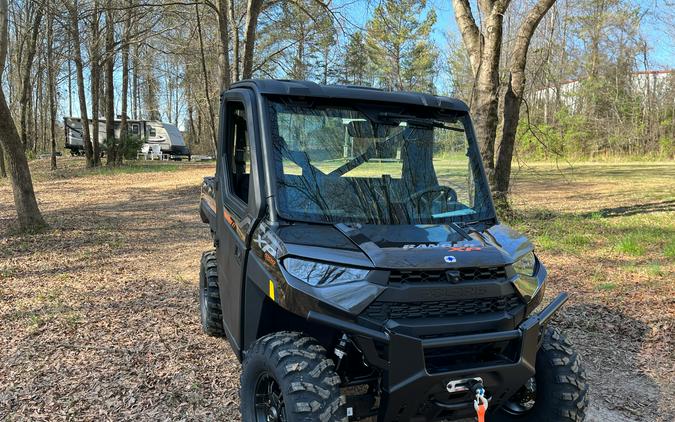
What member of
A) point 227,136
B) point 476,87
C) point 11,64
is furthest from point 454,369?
point 11,64

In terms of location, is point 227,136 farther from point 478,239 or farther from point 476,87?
point 476,87

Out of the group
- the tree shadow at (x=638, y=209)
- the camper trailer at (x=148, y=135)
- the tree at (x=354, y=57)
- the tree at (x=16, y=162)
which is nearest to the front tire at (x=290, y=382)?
the tree at (x=354, y=57)

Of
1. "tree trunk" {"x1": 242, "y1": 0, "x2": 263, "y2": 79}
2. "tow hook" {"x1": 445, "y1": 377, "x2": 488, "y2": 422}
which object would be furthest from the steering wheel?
"tree trunk" {"x1": 242, "y1": 0, "x2": 263, "y2": 79}

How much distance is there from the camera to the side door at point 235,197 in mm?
3115

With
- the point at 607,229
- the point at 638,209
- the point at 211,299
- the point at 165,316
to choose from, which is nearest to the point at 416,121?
the point at 211,299

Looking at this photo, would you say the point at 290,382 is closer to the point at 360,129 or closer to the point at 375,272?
the point at 375,272

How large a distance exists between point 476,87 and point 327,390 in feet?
28.7

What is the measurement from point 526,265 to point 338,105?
57.1 inches

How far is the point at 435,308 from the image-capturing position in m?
2.47

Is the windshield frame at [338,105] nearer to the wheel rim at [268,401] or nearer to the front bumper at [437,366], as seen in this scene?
the front bumper at [437,366]

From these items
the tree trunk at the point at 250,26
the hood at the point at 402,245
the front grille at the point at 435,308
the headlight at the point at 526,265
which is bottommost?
the front grille at the point at 435,308

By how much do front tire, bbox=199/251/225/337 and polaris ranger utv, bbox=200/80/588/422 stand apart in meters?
0.82

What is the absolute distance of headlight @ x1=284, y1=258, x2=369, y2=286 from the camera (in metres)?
2.47

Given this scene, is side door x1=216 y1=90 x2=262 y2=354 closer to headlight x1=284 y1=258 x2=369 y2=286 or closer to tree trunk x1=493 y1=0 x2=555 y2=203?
headlight x1=284 y1=258 x2=369 y2=286
